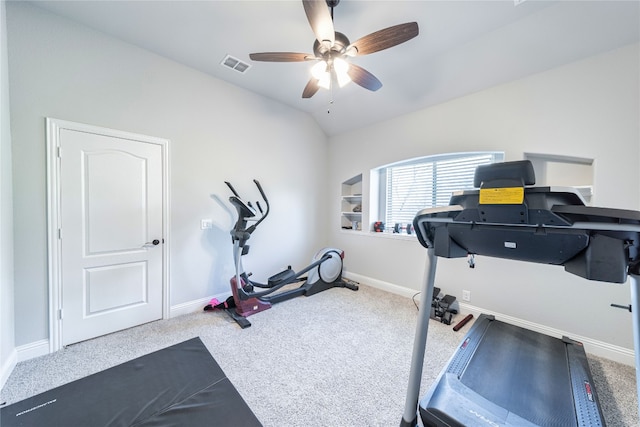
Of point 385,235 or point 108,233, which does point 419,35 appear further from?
point 108,233

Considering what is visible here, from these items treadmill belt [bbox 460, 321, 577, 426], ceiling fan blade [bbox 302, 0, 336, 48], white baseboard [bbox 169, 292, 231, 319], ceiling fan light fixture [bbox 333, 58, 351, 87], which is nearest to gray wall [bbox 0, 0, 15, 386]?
white baseboard [bbox 169, 292, 231, 319]

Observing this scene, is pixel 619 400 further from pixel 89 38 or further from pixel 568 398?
pixel 89 38

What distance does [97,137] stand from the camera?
2.30 m

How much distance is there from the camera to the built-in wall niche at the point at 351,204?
4305 millimetres

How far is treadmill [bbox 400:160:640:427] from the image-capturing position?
35.1 inches

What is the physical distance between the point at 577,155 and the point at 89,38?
498cm

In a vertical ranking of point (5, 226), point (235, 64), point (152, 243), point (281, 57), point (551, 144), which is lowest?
point (152, 243)

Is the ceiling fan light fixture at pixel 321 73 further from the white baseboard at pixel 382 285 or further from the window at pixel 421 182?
the white baseboard at pixel 382 285

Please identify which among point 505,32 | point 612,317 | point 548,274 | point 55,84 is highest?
point 505,32

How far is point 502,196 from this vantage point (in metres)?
1.01

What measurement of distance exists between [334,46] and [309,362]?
2722 mm

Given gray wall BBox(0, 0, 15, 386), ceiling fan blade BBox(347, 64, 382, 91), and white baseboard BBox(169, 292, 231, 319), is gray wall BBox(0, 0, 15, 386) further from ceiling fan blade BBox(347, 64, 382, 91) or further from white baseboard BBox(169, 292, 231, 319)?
ceiling fan blade BBox(347, 64, 382, 91)

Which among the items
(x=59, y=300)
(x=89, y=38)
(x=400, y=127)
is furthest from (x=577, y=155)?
(x=59, y=300)

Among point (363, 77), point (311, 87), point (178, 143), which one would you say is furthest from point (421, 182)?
point (178, 143)
